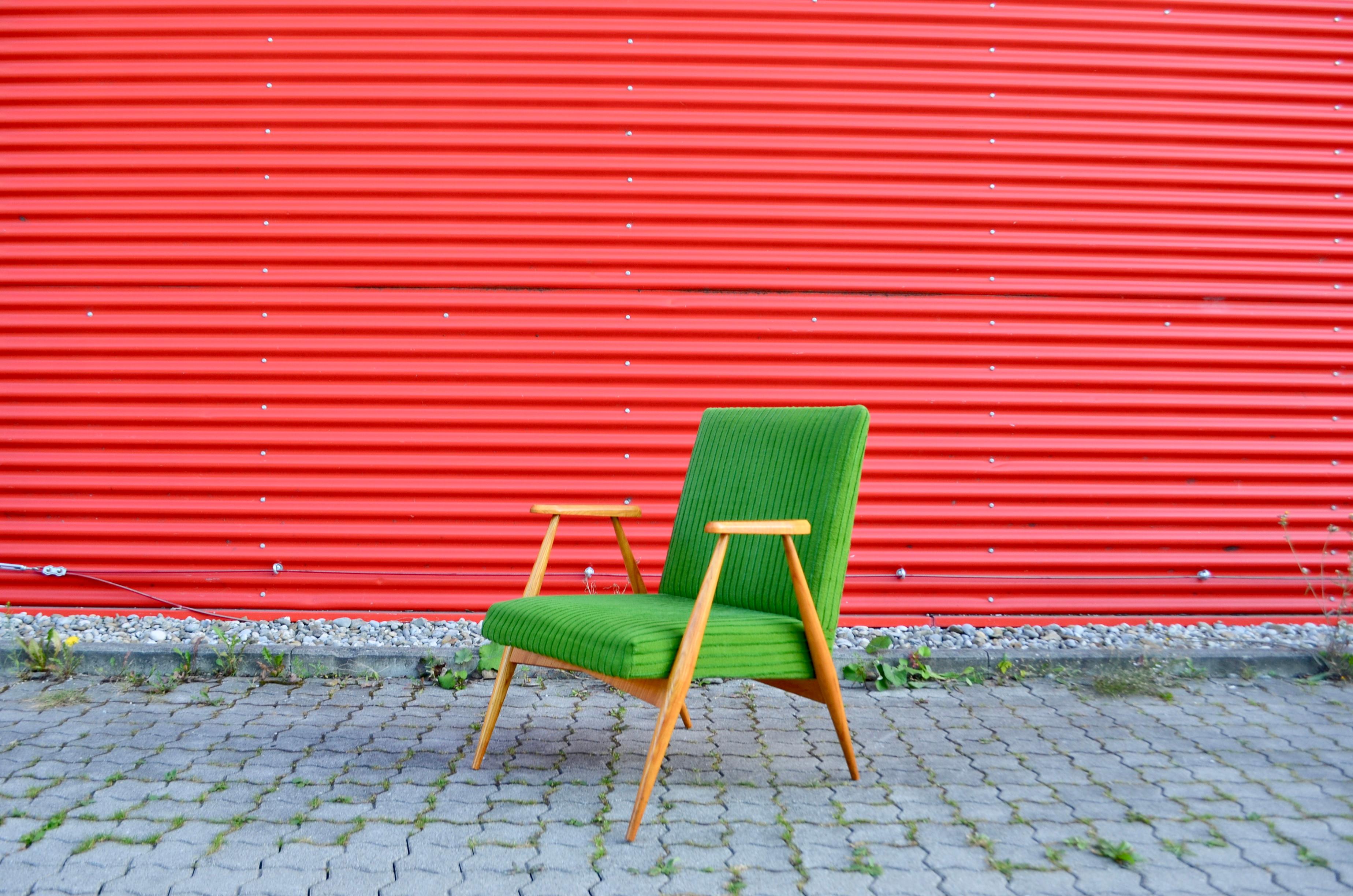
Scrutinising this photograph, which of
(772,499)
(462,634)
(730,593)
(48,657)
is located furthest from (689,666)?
(48,657)

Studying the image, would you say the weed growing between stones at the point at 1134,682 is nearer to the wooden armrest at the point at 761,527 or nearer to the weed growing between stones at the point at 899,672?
the weed growing between stones at the point at 899,672

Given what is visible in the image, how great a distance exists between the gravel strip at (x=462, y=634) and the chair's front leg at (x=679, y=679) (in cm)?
168

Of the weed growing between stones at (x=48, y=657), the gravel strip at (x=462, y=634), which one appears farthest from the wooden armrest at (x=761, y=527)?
the weed growing between stones at (x=48, y=657)

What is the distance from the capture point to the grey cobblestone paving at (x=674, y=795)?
1890 millimetres

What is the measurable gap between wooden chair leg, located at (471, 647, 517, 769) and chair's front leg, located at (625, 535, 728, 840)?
526 mm

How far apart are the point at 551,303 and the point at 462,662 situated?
1.58 metres

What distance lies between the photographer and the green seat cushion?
84.9 inches

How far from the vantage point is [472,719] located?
304 cm

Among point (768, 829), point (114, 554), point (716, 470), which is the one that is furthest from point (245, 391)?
point (768, 829)

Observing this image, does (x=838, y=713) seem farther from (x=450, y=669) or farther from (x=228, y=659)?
(x=228, y=659)

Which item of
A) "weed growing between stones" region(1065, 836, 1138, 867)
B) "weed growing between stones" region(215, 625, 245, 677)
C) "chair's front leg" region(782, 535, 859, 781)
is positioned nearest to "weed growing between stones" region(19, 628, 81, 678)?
"weed growing between stones" region(215, 625, 245, 677)

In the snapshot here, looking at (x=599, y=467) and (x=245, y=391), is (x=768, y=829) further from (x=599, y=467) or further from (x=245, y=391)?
(x=245, y=391)

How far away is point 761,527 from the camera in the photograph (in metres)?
2.29

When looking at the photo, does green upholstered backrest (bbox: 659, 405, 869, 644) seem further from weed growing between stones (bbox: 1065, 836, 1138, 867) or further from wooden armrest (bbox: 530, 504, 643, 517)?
weed growing between stones (bbox: 1065, 836, 1138, 867)
